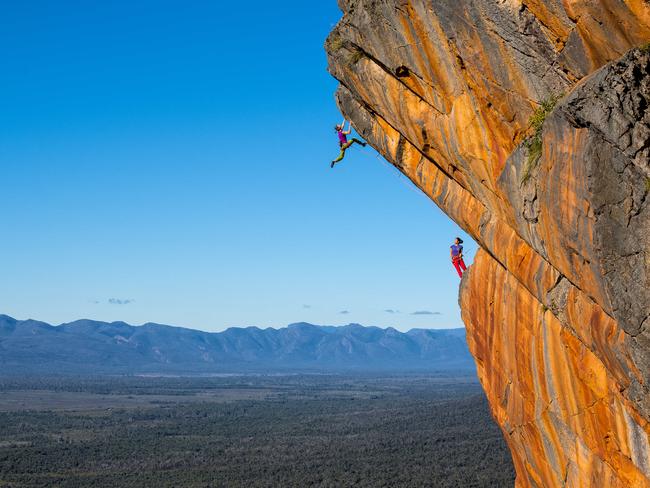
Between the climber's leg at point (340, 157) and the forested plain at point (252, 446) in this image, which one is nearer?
the climber's leg at point (340, 157)

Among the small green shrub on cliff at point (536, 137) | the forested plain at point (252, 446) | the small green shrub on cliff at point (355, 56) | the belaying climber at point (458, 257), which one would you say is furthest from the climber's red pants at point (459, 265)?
the forested plain at point (252, 446)

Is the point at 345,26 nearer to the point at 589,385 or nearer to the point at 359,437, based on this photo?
the point at 589,385

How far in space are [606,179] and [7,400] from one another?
196 metres

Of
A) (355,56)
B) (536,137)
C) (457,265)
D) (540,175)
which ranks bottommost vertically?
(540,175)

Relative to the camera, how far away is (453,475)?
7600 centimetres

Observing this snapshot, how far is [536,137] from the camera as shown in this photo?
12.6m

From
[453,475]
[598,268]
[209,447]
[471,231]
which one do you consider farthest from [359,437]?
[598,268]

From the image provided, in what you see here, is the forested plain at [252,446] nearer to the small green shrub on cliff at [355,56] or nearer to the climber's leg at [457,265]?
the climber's leg at [457,265]

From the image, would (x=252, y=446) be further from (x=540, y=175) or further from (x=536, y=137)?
(x=540, y=175)

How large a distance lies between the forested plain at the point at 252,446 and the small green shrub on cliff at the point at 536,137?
205ft

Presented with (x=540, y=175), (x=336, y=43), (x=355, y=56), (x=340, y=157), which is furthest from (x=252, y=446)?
(x=540, y=175)

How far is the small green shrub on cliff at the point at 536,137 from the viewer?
40.5 feet

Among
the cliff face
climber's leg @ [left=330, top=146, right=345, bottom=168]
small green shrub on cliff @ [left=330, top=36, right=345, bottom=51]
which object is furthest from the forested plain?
small green shrub on cliff @ [left=330, top=36, right=345, bottom=51]

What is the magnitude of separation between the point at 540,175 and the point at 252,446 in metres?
99.4
